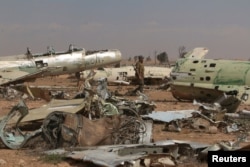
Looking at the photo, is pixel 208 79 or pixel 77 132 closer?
pixel 77 132

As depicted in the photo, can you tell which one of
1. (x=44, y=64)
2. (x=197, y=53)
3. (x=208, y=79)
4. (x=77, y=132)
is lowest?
(x=208, y=79)

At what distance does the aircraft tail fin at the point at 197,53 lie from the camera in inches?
757

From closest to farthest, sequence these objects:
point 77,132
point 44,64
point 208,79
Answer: point 77,132, point 208,79, point 44,64

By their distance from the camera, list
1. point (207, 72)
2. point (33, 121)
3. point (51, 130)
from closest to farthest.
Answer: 1. point (51, 130)
2. point (33, 121)
3. point (207, 72)

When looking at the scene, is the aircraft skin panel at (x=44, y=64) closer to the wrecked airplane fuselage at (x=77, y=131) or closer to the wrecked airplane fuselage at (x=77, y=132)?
→ the wrecked airplane fuselage at (x=77, y=131)

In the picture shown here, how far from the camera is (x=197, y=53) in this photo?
19.7m

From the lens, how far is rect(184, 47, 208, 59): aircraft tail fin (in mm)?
19216

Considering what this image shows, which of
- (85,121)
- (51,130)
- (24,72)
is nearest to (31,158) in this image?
(51,130)

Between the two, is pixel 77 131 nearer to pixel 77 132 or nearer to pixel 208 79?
pixel 77 132

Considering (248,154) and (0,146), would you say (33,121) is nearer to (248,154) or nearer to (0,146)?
(0,146)

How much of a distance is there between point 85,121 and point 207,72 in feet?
30.6

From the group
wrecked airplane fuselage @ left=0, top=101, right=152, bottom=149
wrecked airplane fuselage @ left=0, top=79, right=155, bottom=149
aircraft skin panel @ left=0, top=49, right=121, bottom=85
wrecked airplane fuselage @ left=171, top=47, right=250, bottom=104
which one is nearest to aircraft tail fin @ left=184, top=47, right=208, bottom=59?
wrecked airplane fuselage @ left=171, top=47, right=250, bottom=104

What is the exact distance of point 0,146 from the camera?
8938mm

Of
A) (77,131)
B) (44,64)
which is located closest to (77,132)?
(77,131)
